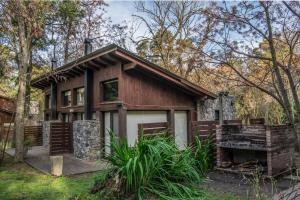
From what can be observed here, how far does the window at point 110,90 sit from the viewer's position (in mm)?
10070

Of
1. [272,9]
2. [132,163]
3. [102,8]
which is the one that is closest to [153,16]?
[102,8]

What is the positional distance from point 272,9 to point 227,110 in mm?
8286

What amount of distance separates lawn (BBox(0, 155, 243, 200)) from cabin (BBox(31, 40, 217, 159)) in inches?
83.4

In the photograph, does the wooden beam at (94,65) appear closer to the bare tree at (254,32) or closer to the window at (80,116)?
the window at (80,116)

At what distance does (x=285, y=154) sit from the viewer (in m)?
7.54

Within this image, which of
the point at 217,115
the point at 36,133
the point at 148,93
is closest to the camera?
the point at 148,93

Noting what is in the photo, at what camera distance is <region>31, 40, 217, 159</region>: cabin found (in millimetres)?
9422

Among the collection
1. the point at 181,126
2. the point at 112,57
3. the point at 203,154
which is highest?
the point at 112,57

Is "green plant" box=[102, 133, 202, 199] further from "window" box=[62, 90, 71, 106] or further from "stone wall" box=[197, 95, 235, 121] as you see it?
"window" box=[62, 90, 71, 106]

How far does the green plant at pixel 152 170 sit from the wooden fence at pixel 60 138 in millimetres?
6820

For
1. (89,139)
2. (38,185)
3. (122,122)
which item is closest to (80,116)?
(89,139)

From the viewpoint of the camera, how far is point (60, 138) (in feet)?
39.0

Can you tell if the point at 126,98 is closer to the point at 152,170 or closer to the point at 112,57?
the point at 112,57

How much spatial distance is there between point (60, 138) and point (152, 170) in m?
7.75
